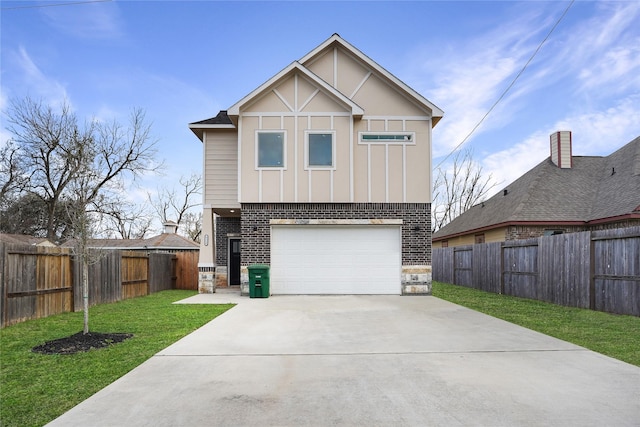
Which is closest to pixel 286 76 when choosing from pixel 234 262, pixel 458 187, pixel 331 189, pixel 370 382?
pixel 331 189

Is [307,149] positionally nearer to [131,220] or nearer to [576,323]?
[576,323]

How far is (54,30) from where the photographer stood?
1445cm

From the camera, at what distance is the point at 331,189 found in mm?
13922

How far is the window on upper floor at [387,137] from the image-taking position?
1419cm

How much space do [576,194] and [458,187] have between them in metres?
22.6

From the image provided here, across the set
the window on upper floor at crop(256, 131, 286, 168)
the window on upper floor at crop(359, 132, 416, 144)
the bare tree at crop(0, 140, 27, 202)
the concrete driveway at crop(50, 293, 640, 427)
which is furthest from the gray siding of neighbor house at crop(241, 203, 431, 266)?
the bare tree at crop(0, 140, 27, 202)

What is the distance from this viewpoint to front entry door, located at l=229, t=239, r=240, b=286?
16.9m

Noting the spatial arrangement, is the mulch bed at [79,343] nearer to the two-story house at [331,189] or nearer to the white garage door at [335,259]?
the two-story house at [331,189]

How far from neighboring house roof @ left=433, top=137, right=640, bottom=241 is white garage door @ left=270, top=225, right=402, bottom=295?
23.7 feet

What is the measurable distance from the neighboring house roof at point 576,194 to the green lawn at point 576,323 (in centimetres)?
677

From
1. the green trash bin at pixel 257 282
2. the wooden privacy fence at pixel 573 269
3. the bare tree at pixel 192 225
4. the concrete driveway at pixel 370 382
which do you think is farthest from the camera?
the bare tree at pixel 192 225

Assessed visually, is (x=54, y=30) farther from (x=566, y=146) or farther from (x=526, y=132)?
(x=526, y=132)

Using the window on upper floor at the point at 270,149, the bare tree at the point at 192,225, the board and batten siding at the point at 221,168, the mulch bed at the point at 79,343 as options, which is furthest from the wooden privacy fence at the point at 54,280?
the bare tree at the point at 192,225

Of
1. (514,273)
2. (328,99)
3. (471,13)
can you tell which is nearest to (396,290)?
(514,273)
